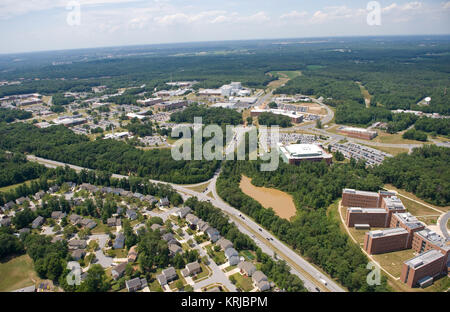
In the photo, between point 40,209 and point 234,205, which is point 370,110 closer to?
point 234,205

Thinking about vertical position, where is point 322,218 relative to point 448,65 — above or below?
below

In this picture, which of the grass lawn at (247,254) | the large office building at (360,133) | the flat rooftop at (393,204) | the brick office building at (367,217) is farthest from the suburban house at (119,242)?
the large office building at (360,133)

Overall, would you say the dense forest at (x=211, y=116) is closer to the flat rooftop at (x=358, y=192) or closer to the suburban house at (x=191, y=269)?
the flat rooftop at (x=358, y=192)

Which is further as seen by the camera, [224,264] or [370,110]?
[370,110]

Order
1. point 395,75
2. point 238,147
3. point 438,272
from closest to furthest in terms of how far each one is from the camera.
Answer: point 438,272
point 238,147
point 395,75

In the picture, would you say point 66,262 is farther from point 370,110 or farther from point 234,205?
point 370,110

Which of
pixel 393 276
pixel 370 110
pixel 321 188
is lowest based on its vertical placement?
pixel 393 276

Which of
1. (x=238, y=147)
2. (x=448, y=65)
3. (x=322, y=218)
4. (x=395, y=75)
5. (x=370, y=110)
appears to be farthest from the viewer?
(x=448, y=65)

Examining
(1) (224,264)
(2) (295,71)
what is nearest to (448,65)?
(2) (295,71)

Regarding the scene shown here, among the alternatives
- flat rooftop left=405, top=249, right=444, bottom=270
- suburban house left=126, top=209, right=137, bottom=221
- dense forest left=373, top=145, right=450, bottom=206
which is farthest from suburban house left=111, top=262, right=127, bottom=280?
dense forest left=373, top=145, right=450, bottom=206
